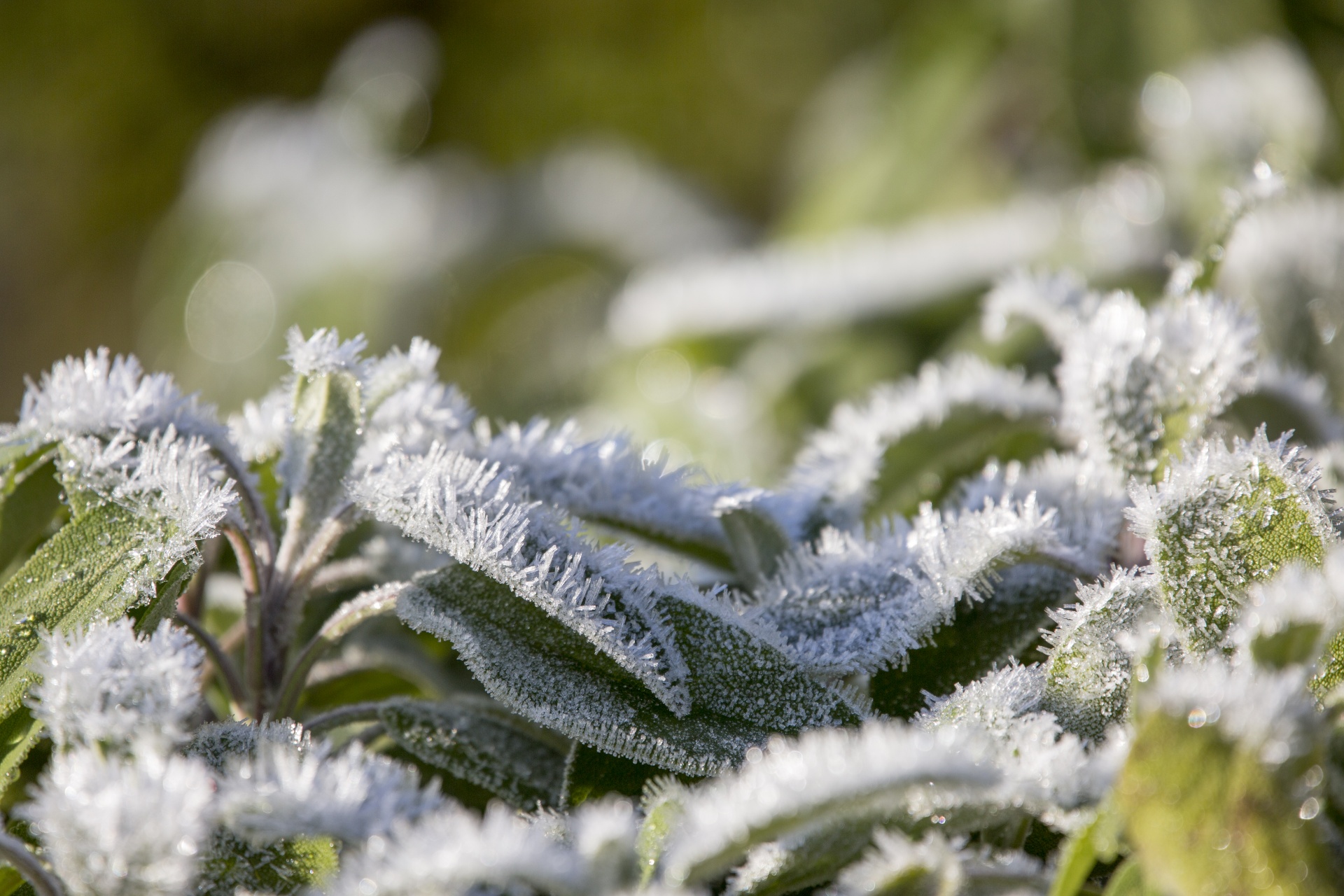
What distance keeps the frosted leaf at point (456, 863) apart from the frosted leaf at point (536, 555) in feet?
0.24

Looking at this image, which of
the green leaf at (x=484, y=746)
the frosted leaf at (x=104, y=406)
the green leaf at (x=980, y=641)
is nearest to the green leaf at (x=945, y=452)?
the green leaf at (x=980, y=641)

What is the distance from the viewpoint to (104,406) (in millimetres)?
375

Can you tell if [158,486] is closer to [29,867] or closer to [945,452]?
[29,867]

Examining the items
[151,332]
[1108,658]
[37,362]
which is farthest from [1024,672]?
[37,362]

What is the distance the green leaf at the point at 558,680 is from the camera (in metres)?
0.35

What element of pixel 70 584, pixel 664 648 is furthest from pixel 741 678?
pixel 70 584

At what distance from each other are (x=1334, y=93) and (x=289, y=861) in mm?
1296

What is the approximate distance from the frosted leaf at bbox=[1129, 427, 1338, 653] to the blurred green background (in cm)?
44

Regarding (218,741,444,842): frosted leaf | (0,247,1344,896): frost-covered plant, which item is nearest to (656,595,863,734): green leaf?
(0,247,1344,896): frost-covered plant

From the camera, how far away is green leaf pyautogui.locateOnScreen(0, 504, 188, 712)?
1.15 ft

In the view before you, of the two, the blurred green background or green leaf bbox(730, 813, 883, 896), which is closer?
green leaf bbox(730, 813, 883, 896)

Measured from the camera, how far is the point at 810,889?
35 centimetres

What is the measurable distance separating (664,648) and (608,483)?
9 centimetres

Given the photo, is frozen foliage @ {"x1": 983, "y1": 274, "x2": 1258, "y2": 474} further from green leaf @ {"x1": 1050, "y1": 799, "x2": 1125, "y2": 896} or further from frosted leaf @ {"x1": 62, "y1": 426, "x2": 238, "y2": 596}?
frosted leaf @ {"x1": 62, "y1": 426, "x2": 238, "y2": 596}
